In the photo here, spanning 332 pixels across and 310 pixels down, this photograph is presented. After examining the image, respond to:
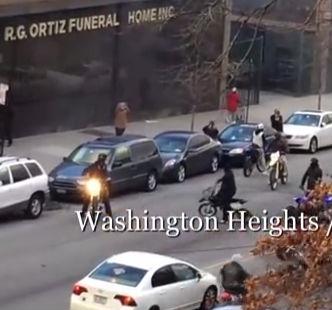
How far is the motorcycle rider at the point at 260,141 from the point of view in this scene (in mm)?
34625

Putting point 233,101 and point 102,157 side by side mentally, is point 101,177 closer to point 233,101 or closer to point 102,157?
point 102,157

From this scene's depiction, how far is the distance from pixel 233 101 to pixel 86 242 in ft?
60.1

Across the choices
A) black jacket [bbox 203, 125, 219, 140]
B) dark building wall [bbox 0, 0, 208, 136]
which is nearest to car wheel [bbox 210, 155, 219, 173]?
black jacket [bbox 203, 125, 219, 140]

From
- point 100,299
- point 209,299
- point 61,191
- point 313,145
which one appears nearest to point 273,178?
point 61,191

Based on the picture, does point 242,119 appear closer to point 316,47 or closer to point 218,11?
point 316,47

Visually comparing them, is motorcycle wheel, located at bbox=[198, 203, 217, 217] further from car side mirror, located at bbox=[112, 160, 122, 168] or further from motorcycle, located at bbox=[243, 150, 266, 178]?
motorcycle, located at bbox=[243, 150, 266, 178]

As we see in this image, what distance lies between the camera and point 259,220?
92.1 feet

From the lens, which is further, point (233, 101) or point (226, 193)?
point (233, 101)

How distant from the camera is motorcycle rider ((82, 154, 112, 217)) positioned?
90.5 ft

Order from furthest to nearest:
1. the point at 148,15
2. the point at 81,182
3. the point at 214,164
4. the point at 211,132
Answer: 1. the point at 148,15
2. the point at 211,132
3. the point at 214,164
4. the point at 81,182

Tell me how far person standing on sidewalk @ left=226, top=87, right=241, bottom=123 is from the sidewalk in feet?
1.16

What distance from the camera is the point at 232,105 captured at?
141 feet

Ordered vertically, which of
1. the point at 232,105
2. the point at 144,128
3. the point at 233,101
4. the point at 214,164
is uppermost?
the point at 233,101

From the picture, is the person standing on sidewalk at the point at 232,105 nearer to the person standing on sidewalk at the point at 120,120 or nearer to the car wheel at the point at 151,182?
the person standing on sidewalk at the point at 120,120
